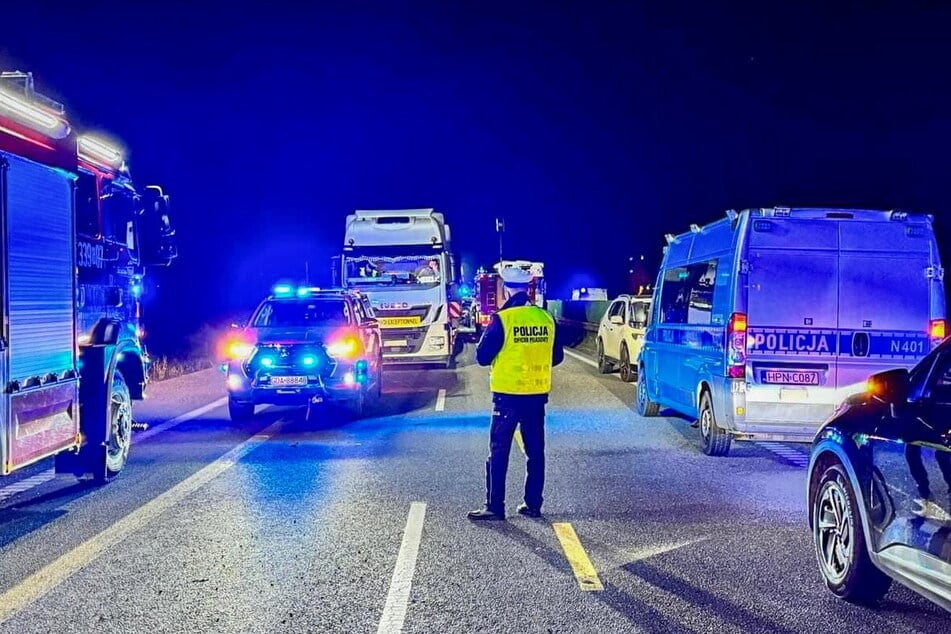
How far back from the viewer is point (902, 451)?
15.0 ft

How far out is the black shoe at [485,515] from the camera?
691cm

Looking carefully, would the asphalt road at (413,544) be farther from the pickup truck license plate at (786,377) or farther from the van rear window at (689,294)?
the van rear window at (689,294)

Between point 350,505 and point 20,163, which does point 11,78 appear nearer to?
point 20,163

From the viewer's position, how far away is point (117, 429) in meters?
8.62

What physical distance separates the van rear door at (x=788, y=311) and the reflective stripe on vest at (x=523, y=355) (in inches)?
99.8

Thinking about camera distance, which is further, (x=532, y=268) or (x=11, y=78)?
(x=532, y=268)

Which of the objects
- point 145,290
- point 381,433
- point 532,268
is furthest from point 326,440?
point 532,268

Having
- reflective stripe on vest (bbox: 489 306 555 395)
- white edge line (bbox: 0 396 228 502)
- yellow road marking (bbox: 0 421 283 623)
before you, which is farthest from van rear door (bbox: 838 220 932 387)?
white edge line (bbox: 0 396 228 502)

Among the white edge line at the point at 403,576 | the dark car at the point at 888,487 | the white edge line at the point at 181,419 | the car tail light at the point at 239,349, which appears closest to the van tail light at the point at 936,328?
the dark car at the point at 888,487

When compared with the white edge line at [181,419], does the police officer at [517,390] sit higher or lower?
higher

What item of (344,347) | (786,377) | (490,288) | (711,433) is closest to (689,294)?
(711,433)

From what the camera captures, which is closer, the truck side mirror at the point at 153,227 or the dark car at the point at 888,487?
the dark car at the point at 888,487

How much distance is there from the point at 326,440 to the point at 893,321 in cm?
603

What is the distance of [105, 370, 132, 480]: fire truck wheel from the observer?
8375 mm
